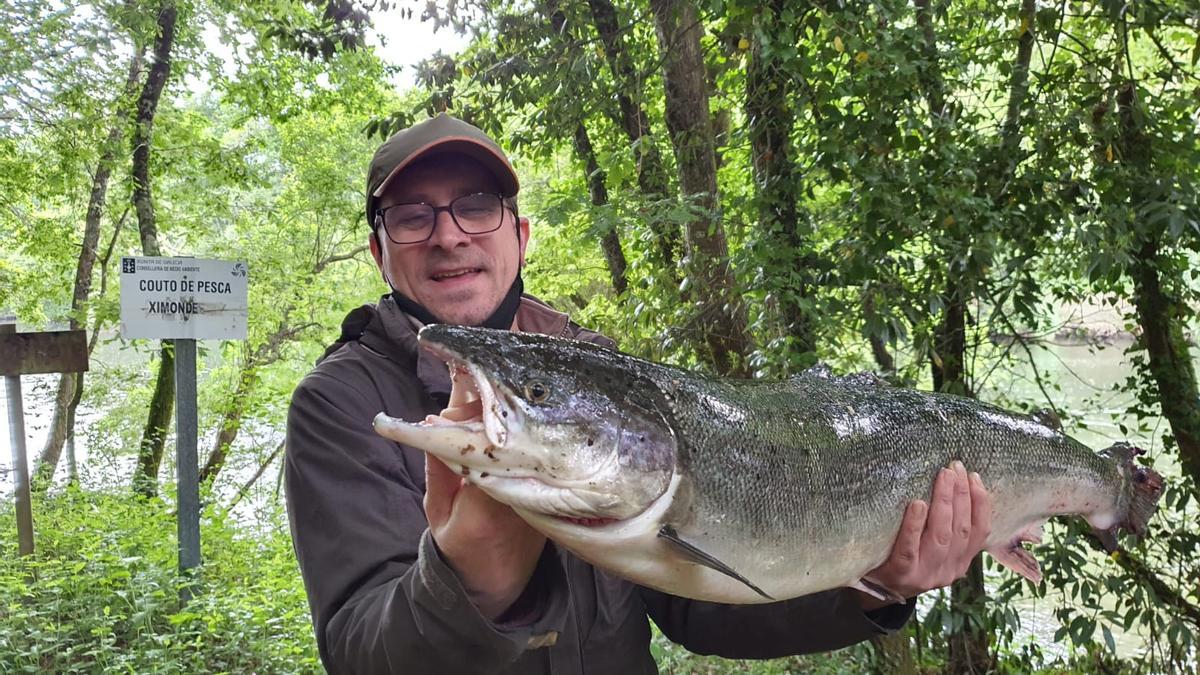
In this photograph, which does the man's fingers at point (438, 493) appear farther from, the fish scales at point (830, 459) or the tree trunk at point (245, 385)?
the tree trunk at point (245, 385)

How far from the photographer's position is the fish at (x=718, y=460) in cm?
130

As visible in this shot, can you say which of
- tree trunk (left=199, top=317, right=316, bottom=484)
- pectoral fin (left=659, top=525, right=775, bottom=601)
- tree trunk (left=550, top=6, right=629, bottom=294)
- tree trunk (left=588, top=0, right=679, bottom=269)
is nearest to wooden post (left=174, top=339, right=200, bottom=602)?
tree trunk (left=550, top=6, right=629, bottom=294)

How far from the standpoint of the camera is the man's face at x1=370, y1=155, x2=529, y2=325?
6.75 feet

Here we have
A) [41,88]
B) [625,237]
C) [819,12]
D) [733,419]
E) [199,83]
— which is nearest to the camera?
[733,419]

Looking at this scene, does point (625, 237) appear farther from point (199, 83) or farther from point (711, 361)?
point (199, 83)

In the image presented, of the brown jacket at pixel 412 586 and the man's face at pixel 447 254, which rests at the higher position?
the man's face at pixel 447 254

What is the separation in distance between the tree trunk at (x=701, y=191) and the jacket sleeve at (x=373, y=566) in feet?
11.6

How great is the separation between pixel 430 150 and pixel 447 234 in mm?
225

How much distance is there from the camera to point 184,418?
4.82 metres

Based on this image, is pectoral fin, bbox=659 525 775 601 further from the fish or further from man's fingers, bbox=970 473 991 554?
man's fingers, bbox=970 473 991 554

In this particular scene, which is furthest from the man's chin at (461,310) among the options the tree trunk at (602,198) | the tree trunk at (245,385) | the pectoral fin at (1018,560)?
the tree trunk at (245,385)

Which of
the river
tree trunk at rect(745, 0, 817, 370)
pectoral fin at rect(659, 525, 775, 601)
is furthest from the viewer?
the river

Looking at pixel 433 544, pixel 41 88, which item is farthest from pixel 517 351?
→ pixel 41 88

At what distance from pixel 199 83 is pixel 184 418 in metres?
8.11
